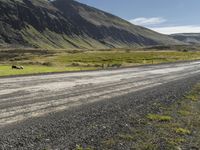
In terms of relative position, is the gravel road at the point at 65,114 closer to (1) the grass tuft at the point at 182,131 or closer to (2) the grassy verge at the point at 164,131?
(2) the grassy verge at the point at 164,131

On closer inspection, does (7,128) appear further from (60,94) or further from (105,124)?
(60,94)

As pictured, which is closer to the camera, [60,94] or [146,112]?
[146,112]

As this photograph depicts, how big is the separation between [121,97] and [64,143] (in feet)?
33.4

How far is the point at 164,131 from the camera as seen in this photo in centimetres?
1211

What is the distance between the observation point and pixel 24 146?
31.1 ft

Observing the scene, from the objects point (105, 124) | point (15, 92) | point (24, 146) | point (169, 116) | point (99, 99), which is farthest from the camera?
point (15, 92)

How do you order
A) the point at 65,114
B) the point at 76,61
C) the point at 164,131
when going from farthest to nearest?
the point at 76,61, the point at 65,114, the point at 164,131

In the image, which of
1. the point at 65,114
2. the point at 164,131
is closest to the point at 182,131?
the point at 164,131

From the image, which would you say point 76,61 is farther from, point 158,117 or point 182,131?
point 182,131

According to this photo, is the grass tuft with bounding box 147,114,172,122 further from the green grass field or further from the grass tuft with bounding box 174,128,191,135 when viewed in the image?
the green grass field

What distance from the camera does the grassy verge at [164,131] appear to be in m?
10.3

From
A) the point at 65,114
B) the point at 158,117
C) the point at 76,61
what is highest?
the point at 65,114

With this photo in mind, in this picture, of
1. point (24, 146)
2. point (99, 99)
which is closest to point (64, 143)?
point (24, 146)

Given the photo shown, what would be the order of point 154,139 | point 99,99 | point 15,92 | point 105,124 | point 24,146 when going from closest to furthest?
1. point 24,146
2. point 154,139
3. point 105,124
4. point 99,99
5. point 15,92
